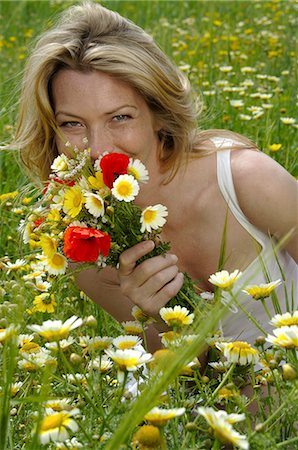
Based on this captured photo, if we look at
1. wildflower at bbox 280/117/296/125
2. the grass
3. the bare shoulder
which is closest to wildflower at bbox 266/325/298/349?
the grass

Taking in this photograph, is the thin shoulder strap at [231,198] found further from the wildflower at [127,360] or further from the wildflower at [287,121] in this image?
the wildflower at [287,121]

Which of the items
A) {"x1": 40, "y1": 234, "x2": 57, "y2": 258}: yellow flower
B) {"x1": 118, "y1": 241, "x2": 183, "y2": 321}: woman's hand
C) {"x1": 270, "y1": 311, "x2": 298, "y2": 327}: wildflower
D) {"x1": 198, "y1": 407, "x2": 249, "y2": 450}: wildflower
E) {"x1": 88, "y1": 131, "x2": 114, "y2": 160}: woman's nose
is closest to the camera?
{"x1": 198, "y1": 407, "x2": 249, "y2": 450}: wildflower

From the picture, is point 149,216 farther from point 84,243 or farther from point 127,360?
point 127,360

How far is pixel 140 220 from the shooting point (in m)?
1.59

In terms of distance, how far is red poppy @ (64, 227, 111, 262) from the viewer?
150cm

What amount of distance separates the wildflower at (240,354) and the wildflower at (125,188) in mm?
270

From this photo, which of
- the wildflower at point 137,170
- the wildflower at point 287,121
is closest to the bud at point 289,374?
the wildflower at point 137,170

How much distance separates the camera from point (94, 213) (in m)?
1.53

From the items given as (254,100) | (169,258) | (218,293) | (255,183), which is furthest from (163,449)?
(254,100)

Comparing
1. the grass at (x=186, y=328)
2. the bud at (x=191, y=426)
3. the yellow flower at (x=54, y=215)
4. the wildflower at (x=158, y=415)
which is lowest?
the grass at (x=186, y=328)

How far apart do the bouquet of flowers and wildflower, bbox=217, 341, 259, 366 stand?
0.83ft

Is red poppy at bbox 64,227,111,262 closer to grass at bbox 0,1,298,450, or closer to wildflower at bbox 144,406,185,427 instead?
grass at bbox 0,1,298,450

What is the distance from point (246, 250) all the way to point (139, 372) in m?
0.75

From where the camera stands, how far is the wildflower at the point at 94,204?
5.00 ft
